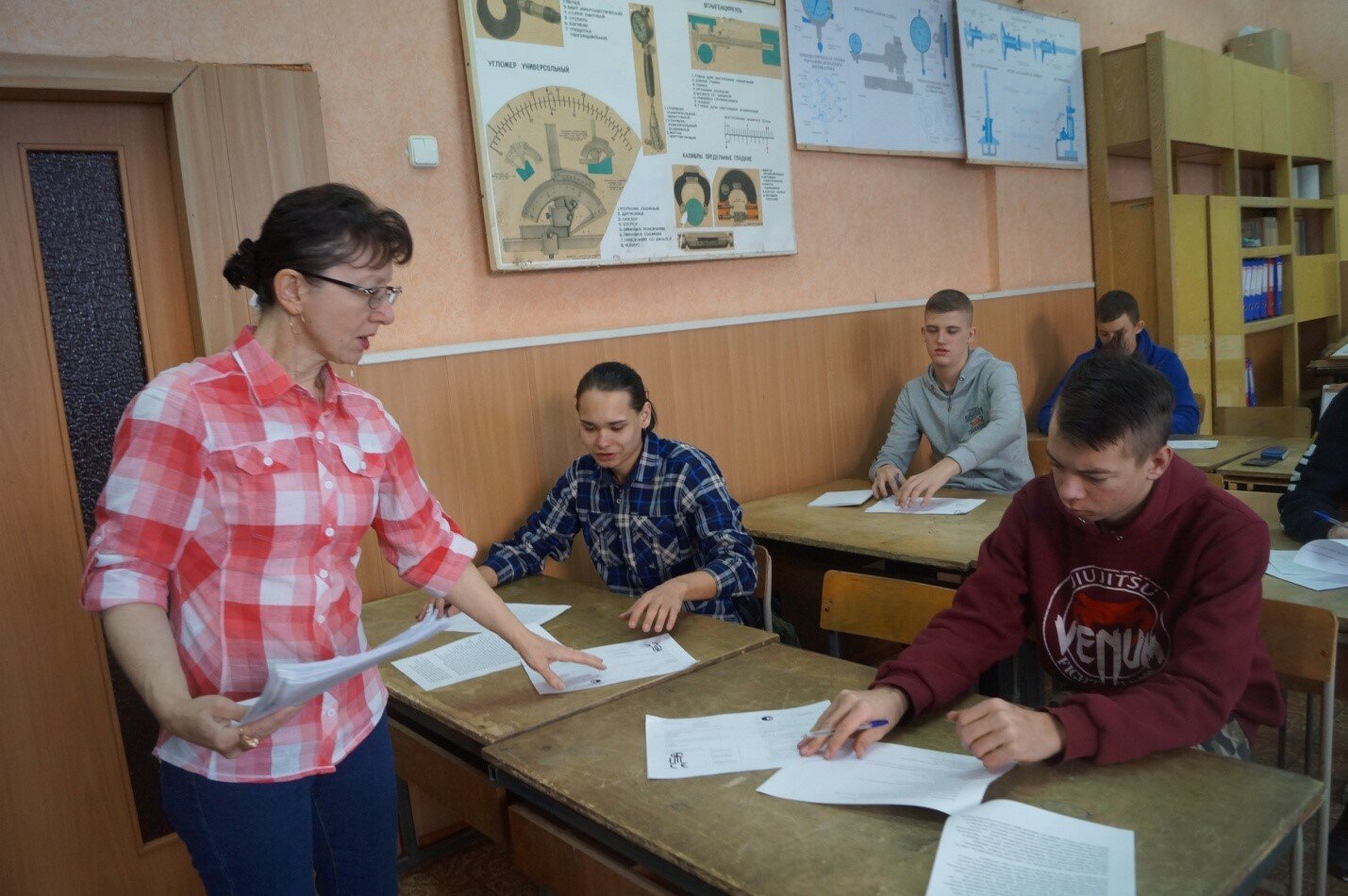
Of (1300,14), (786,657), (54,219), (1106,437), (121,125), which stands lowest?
(786,657)

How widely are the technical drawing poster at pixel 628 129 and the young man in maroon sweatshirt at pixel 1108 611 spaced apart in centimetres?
167

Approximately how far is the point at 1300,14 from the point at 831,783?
7.50m

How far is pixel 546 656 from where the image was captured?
156 centimetres

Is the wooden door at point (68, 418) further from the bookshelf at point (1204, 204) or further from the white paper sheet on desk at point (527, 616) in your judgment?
the bookshelf at point (1204, 204)

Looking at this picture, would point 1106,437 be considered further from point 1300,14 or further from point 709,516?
point 1300,14

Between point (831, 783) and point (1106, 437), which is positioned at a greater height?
point (1106, 437)

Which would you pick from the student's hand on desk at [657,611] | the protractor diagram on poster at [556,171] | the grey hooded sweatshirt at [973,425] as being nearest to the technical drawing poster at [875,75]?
the protractor diagram on poster at [556,171]

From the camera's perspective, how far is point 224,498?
3.71 ft

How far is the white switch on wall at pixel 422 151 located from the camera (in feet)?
8.16

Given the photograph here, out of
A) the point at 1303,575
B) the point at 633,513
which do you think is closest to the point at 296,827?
the point at 633,513

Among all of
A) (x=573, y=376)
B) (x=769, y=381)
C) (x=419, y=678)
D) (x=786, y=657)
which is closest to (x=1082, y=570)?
(x=786, y=657)

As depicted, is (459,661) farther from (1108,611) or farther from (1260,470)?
(1260,470)

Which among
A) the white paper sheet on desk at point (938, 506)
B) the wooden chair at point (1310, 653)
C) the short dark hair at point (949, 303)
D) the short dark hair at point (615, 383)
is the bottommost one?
the wooden chair at point (1310, 653)

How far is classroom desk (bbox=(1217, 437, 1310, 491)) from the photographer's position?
10.1 feet
